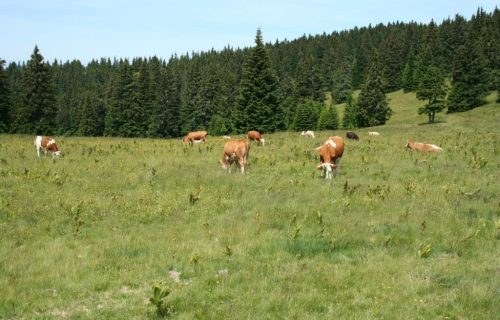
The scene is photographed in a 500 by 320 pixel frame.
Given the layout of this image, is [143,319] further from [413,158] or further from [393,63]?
[393,63]

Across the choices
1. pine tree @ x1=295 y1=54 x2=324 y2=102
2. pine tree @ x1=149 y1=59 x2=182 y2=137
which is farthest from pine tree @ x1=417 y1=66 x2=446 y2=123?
pine tree @ x1=149 y1=59 x2=182 y2=137

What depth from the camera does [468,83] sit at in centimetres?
7831

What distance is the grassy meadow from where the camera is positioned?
7.79 metres

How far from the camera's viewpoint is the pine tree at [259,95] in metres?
55.5

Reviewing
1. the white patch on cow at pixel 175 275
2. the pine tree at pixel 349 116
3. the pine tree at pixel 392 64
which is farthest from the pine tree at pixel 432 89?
the white patch on cow at pixel 175 275

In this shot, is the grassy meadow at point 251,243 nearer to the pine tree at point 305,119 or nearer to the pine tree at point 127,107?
the pine tree at point 127,107

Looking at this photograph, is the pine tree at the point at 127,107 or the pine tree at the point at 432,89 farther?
the pine tree at the point at 127,107

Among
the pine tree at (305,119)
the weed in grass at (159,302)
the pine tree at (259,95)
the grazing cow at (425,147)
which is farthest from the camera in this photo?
the pine tree at (305,119)

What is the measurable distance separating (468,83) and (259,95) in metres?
42.9

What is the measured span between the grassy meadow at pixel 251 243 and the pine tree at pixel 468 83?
63.8 metres

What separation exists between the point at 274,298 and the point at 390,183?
34.1 ft

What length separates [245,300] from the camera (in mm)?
7895

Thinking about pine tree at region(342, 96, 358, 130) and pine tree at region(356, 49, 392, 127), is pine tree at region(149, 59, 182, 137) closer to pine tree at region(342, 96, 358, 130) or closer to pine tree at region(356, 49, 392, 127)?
pine tree at region(342, 96, 358, 130)

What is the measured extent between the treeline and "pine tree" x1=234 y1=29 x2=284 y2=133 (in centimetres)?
12
